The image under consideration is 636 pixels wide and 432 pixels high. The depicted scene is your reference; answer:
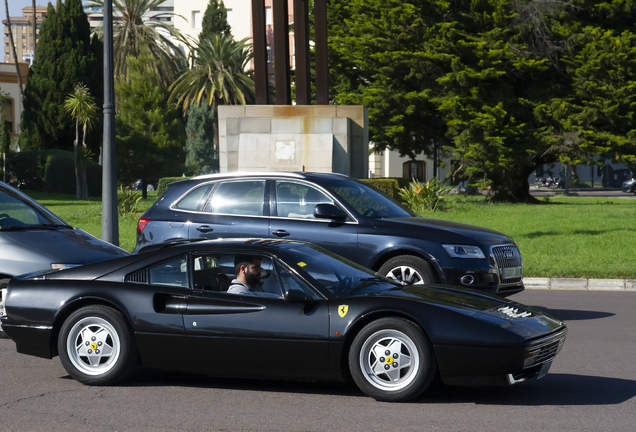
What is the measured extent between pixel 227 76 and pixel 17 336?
160 ft

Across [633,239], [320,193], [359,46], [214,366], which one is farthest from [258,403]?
[359,46]

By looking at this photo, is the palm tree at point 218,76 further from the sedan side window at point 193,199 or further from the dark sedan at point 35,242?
the dark sedan at point 35,242

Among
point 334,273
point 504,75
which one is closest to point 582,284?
point 334,273

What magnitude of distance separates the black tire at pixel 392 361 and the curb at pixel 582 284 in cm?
717

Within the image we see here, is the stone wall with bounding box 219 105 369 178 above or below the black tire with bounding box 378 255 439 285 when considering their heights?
above

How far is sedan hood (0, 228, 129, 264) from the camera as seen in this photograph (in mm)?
7738

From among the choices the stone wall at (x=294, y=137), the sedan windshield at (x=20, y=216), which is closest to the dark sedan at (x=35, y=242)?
the sedan windshield at (x=20, y=216)

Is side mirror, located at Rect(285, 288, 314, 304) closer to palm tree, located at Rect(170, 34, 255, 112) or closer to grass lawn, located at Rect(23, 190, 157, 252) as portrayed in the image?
grass lawn, located at Rect(23, 190, 157, 252)

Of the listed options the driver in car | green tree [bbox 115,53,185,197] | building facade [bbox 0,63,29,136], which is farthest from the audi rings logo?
building facade [bbox 0,63,29,136]

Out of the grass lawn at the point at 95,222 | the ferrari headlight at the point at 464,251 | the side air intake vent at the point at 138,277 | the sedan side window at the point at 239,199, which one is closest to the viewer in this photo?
the side air intake vent at the point at 138,277

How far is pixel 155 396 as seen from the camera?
19.0ft

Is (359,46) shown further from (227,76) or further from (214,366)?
(214,366)

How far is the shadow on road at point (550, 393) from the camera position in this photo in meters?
5.54

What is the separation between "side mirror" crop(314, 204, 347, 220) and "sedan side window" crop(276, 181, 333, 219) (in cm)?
25
